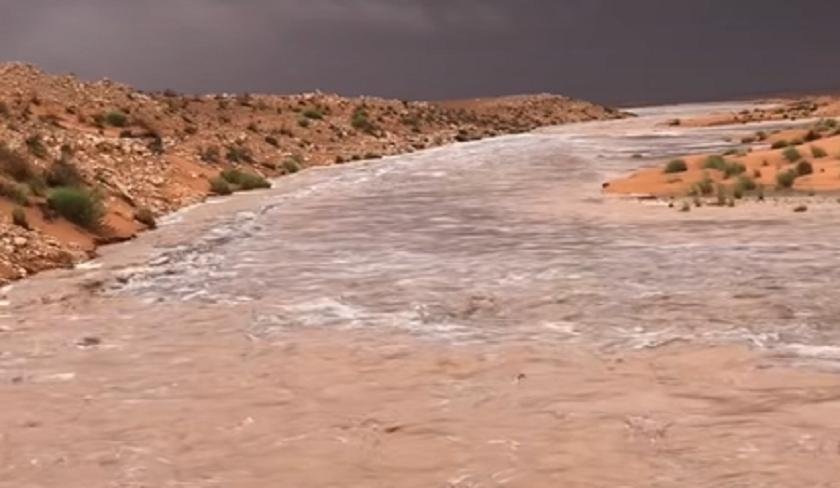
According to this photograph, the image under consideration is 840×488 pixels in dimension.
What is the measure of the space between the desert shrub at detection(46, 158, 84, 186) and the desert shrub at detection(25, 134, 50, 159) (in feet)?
6.27

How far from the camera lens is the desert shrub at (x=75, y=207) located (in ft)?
71.7

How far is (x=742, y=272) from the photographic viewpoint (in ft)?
49.5

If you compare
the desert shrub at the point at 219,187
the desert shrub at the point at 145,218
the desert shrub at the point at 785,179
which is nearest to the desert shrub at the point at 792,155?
the desert shrub at the point at 785,179

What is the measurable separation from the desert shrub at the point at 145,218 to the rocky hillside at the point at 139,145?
0.04m

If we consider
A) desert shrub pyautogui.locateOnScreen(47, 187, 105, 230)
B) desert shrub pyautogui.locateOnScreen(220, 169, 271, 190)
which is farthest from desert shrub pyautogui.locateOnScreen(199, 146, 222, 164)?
desert shrub pyautogui.locateOnScreen(47, 187, 105, 230)

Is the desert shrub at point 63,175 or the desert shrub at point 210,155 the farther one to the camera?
the desert shrub at point 210,155

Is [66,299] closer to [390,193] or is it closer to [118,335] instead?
[118,335]

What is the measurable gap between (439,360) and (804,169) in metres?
21.6

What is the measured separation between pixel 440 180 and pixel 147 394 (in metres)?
27.2

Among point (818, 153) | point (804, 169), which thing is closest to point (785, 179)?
point (804, 169)

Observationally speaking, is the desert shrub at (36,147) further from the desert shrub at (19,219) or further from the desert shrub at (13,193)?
the desert shrub at (19,219)

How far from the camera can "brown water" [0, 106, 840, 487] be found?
764cm

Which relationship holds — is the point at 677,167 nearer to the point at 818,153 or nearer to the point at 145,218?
the point at 818,153

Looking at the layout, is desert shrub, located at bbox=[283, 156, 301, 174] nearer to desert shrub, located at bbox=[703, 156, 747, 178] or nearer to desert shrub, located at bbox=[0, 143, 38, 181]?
desert shrub, located at bbox=[703, 156, 747, 178]
